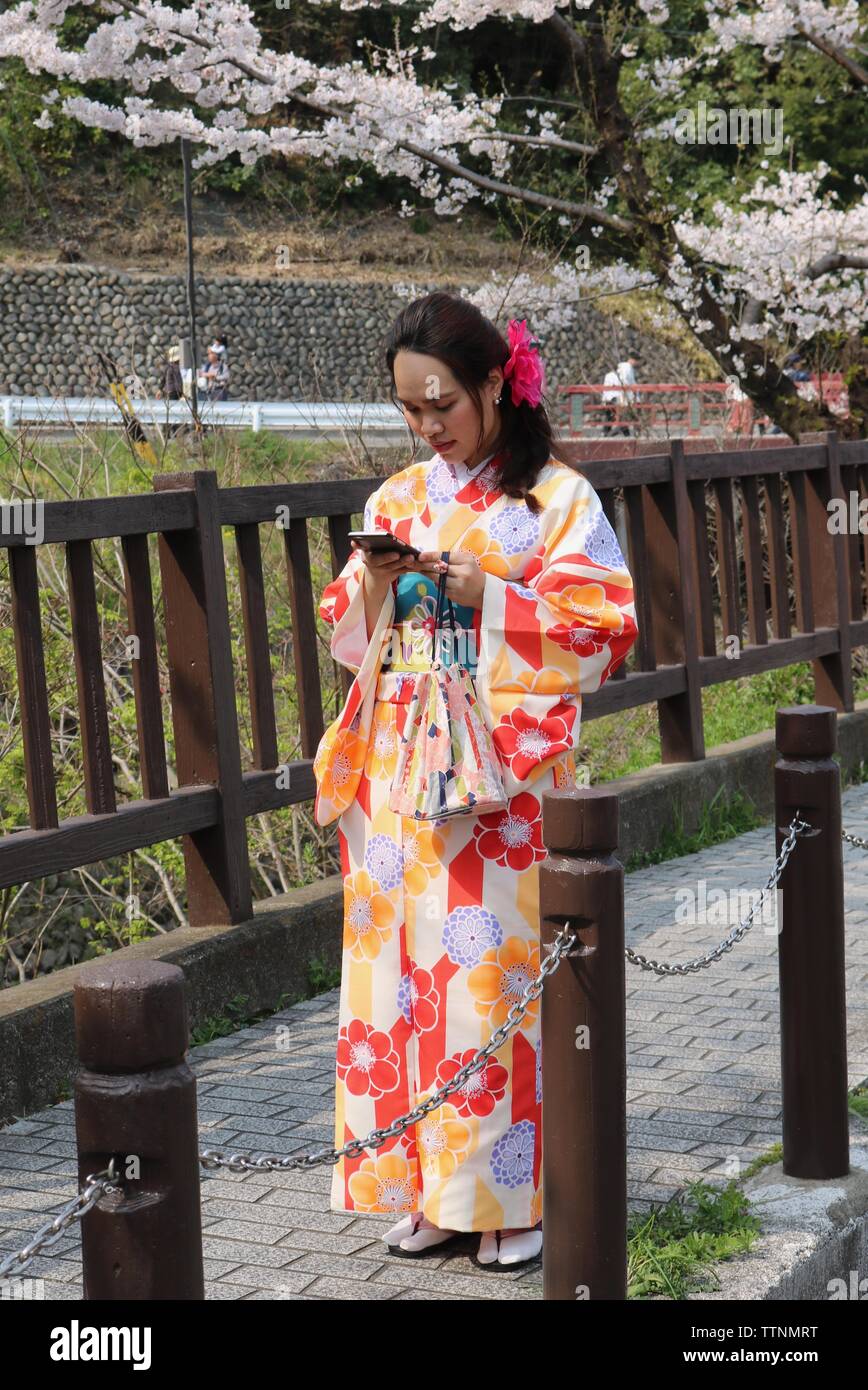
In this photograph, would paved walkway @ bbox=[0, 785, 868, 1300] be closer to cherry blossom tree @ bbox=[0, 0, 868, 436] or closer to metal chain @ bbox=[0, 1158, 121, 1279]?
metal chain @ bbox=[0, 1158, 121, 1279]

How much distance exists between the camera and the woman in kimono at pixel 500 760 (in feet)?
10.5

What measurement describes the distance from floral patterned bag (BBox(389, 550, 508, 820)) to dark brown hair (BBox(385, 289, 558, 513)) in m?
0.24

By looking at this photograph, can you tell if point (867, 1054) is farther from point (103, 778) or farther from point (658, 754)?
point (658, 754)

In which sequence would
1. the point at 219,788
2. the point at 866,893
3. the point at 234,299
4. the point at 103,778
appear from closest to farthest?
the point at 103,778 < the point at 219,788 < the point at 866,893 < the point at 234,299

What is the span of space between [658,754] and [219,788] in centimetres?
441

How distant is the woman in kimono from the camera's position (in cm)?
321

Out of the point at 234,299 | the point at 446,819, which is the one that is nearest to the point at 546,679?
the point at 446,819

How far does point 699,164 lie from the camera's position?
A: 41.7 m

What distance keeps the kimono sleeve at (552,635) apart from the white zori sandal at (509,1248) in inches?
33.6

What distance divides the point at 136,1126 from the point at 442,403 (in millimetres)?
1718

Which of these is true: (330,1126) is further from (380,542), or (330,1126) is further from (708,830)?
(708,830)

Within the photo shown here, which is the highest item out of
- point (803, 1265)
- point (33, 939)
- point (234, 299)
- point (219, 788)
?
point (234, 299)

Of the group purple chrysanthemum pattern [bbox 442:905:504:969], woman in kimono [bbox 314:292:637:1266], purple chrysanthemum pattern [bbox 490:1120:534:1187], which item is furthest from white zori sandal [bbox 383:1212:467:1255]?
purple chrysanthemum pattern [bbox 442:905:504:969]

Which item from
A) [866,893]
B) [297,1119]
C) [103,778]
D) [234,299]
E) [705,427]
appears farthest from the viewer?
[234,299]
